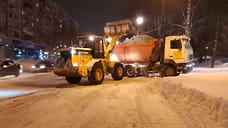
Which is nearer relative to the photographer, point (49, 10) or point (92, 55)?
point (92, 55)

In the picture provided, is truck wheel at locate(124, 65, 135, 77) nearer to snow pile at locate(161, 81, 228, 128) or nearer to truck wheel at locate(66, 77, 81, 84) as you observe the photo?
truck wheel at locate(66, 77, 81, 84)

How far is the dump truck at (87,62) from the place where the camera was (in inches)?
404

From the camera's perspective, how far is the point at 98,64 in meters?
11.3

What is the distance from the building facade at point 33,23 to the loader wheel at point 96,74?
32.3 m

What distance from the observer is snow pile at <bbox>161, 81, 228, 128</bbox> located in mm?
3873

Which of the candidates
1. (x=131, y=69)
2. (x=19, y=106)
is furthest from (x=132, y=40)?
(x=19, y=106)

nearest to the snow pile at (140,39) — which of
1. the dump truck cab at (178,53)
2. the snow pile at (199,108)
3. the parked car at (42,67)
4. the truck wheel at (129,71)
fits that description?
the dump truck cab at (178,53)

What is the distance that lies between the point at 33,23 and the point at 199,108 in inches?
2225

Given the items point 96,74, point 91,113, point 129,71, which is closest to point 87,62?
point 96,74

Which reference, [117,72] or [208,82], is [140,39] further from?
[208,82]

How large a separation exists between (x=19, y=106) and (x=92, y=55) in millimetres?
5936

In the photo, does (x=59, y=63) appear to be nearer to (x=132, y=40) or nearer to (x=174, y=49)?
(x=132, y=40)

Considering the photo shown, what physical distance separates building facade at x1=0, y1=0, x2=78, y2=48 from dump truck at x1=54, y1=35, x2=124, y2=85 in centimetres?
3114

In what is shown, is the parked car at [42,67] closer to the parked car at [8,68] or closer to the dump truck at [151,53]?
the parked car at [8,68]
